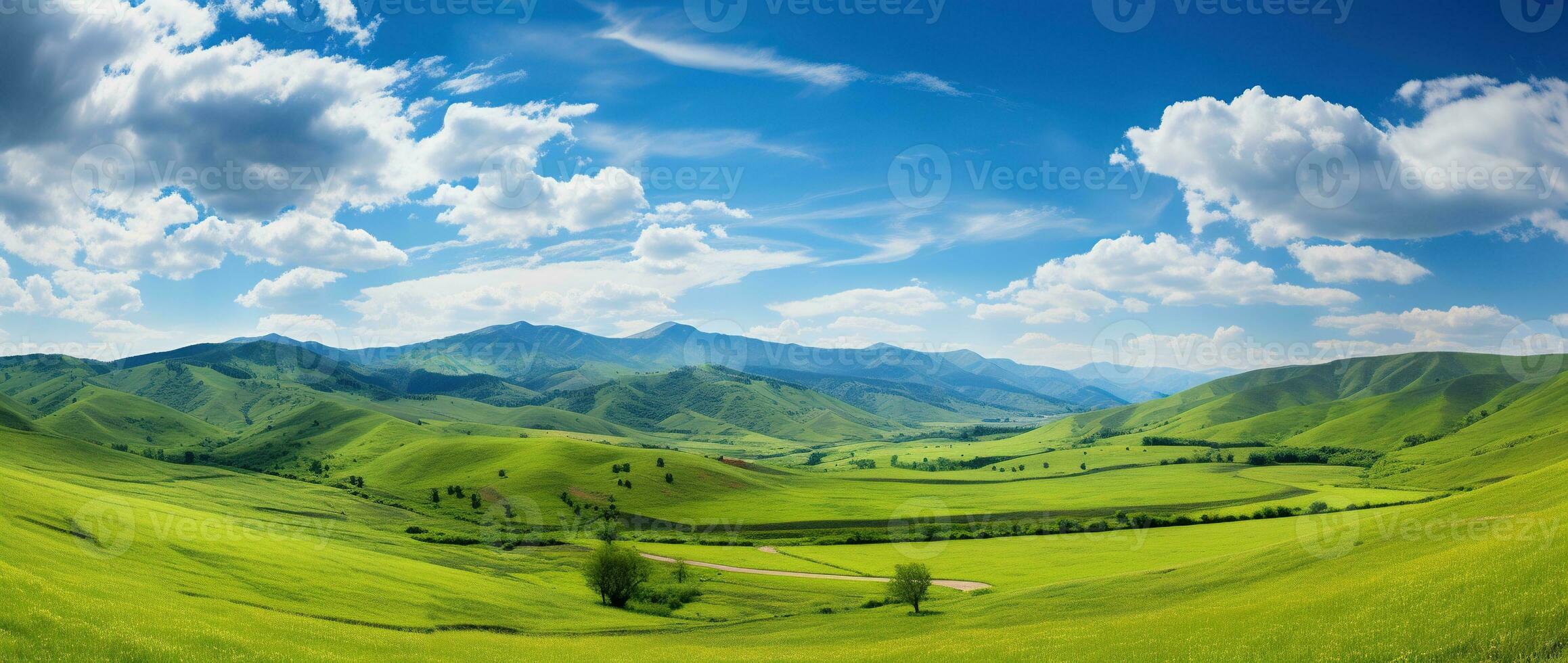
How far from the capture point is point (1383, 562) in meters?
47.5

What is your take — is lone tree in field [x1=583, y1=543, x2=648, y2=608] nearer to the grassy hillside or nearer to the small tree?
the grassy hillside

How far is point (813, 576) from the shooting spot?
10562 centimetres

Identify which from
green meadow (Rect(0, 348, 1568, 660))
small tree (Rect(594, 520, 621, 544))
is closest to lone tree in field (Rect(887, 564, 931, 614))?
green meadow (Rect(0, 348, 1568, 660))

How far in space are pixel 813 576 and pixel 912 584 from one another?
35.3 m

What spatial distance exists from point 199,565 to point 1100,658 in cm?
6676

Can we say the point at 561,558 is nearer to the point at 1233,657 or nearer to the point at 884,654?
the point at 884,654

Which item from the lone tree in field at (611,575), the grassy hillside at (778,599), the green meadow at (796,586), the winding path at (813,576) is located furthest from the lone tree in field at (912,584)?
the lone tree in field at (611,575)

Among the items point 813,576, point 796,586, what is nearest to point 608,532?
point 813,576

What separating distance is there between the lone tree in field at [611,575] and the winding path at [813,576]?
24.3m

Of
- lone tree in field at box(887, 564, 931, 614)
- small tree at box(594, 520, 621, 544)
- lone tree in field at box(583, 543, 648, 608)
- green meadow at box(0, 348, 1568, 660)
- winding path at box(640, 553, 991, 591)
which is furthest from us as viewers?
small tree at box(594, 520, 621, 544)

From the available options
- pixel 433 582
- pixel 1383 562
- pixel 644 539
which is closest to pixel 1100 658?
pixel 1383 562

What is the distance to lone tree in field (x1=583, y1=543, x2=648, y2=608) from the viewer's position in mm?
86062

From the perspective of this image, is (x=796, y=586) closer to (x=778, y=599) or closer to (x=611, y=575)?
(x=778, y=599)

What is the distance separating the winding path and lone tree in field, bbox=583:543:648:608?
24.3 m
